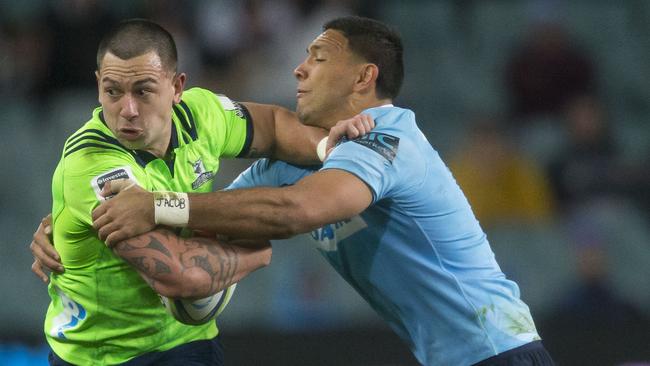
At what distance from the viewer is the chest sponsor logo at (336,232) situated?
4922mm

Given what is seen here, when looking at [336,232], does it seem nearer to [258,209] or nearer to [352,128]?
[352,128]

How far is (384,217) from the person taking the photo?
15.9 ft

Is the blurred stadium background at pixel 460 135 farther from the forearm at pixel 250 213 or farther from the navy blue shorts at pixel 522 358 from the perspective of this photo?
the forearm at pixel 250 213

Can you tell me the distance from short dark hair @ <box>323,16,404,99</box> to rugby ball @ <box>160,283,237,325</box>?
115 cm

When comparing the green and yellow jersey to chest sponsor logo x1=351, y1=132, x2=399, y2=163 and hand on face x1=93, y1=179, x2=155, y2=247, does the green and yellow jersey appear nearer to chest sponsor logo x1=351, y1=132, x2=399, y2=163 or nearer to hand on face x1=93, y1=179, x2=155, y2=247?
hand on face x1=93, y1=179, x2=155, y2=247

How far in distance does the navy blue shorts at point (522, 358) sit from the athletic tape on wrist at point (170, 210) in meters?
1.35

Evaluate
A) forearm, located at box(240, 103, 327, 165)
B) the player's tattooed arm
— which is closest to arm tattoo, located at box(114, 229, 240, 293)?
the player's tattooed arm

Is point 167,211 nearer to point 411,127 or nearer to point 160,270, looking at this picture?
point 160,270

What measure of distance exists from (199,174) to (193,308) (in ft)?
2.06

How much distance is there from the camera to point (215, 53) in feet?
32.6

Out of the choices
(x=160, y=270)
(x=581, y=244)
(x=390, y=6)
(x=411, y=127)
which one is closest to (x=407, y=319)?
(x=411, y=127)

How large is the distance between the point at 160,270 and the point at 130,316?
53 cm

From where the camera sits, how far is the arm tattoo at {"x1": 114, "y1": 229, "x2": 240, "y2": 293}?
4445 mm

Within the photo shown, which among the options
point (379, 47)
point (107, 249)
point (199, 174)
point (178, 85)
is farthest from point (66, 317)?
point (379, 47)
